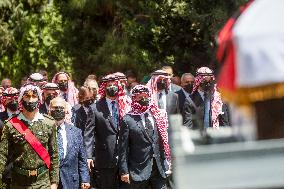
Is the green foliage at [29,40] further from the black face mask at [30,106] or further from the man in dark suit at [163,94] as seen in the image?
the black face mask at [30,106]

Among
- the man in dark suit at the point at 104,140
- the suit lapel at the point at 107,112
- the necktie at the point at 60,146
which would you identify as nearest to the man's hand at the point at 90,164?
the man in dark suit at the point at 104,140

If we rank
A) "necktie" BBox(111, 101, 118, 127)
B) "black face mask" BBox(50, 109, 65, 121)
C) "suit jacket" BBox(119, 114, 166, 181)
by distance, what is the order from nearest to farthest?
"black face mask" BBox(50, 109, 65, 121) → "suit jacket" BBox(119, 114, 166, 181) → "necktie" BBox(111, 101, 118, 127)

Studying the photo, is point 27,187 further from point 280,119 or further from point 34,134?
point 280,119

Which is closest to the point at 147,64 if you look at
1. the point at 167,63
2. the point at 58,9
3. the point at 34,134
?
the point at 167,63

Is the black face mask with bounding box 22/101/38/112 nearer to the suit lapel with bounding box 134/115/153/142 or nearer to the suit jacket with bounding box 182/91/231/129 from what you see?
the suit lapel with bounding box 134/115/153/142

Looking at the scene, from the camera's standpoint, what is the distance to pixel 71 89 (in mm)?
15641

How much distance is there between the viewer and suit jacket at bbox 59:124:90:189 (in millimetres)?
10945

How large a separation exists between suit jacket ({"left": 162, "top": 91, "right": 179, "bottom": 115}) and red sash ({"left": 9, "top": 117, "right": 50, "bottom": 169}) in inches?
154

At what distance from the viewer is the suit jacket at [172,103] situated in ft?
44.0

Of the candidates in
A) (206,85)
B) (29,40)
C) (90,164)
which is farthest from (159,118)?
(29,40)

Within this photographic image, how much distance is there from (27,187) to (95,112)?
327 centimetres

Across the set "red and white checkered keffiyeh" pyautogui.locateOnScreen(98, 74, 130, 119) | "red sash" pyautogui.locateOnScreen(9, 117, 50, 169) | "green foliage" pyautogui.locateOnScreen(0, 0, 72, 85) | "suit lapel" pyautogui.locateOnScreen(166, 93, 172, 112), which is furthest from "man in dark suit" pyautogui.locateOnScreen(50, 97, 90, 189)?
"green foliage" pyautogui.locateOnScreen(0, 0, 72, 85)

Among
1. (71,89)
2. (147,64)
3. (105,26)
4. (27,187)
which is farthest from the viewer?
(105,26)

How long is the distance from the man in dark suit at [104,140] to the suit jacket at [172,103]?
35.8 inches
